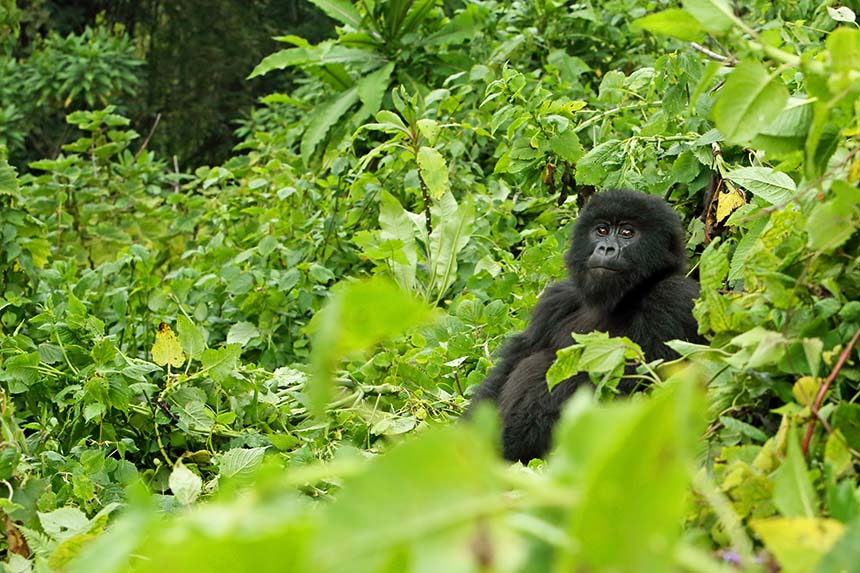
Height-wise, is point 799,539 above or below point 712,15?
below

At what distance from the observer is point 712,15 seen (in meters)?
1.51

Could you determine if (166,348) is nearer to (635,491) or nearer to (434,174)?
(434,174)

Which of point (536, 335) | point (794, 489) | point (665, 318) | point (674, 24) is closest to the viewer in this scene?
point (794, 489)

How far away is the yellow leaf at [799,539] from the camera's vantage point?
1110 mm

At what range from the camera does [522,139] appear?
4262mm

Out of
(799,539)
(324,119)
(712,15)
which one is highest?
(712,15)

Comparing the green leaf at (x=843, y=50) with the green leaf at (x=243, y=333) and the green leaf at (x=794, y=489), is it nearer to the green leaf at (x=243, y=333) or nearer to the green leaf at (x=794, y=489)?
the green leaf at (x=794, y=489)

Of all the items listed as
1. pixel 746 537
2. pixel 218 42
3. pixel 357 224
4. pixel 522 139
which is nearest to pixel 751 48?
pixel 746 537

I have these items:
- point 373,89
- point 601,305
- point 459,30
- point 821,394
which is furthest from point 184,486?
point 459,30

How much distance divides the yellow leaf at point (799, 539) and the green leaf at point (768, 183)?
1437mm

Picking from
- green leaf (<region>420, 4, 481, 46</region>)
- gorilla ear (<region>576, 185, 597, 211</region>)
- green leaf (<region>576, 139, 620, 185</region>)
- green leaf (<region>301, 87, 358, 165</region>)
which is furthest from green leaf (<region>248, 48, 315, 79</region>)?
green leaf (<region>576, 139, 620, 185</region>)

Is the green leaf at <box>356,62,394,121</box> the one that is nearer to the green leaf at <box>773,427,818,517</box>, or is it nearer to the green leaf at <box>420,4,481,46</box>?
the green leaf at <box>420,4,481,46</box>

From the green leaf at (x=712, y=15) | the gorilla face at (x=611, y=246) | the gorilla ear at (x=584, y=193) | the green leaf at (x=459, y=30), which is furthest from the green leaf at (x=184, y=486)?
the green leaf at (x=459, y=30)

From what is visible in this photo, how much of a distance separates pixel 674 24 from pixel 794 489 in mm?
598
